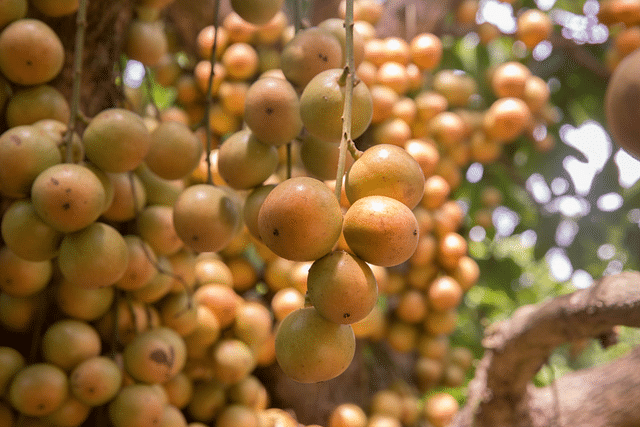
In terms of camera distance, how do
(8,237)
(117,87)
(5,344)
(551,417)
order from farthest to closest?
(551,417) → (117,87) → (5,344) → (8,237)

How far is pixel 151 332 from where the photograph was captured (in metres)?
0.73

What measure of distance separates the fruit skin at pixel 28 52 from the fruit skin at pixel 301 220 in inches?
17.7

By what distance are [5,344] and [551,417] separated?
92 cm

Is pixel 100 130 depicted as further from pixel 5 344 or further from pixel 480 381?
pixel 480 381

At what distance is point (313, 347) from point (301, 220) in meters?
0.10

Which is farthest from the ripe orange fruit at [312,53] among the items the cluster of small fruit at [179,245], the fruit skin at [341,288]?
the fruit skin at [341,288]

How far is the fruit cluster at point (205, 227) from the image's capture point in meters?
0.39

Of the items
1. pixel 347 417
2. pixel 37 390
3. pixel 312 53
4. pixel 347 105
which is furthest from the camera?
pixel 347 417

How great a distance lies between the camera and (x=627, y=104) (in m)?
0.28

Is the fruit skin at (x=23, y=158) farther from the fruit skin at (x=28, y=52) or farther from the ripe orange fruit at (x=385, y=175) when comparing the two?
the ripe orange fruit at (x=385, y=175)

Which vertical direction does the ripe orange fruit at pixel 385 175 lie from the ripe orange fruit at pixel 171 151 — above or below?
above

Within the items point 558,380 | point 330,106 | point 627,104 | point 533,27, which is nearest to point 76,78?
point 330,106

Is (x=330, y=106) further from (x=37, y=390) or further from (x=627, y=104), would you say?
(x=37, y=390)

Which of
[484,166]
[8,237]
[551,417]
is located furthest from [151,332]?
[484,166]
